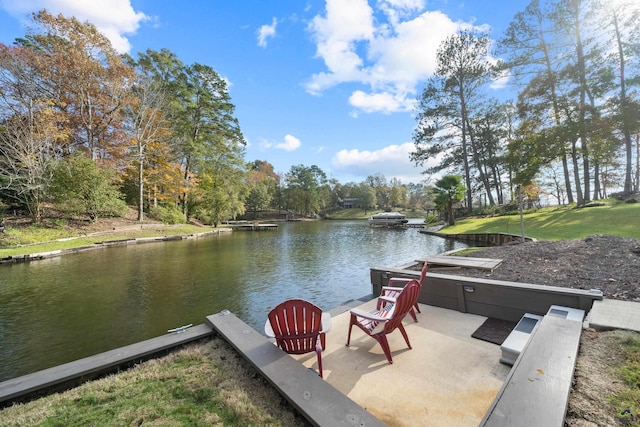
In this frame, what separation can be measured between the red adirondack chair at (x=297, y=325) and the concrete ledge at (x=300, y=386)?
14 centimetres

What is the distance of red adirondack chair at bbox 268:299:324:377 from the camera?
219 centimetres

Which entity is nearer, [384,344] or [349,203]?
[384,344]

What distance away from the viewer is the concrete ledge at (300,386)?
1403mm

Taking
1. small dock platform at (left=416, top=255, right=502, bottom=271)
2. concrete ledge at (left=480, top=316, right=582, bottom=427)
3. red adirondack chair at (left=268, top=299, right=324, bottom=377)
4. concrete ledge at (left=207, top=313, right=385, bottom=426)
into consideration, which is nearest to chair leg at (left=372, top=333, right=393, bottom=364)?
red adirondack chair at (left=268, top=299, right=324, bottom=377)

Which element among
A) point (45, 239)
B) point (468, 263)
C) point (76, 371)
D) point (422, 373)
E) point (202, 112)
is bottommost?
point (422, 373)

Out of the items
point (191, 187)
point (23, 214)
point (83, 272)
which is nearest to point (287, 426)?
point (83, 272)

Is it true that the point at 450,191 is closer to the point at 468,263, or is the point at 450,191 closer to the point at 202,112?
the point at 468,263

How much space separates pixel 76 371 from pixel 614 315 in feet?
15.7

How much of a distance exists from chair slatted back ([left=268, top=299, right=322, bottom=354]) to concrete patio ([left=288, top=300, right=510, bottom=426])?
380 mm

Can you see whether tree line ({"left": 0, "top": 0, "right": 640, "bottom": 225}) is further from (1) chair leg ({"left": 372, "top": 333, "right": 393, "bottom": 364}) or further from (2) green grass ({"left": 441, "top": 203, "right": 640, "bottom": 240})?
(1) chair leg ({"left": 372, "top": 333, "right": 393, "bottom": 364})

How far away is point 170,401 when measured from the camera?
5.76ft

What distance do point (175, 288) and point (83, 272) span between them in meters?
3.68

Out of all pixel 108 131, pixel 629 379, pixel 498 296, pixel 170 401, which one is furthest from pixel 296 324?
pixel 108 131

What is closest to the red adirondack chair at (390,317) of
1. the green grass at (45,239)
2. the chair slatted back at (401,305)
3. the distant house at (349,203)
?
the chair slatted back at (401,305)
